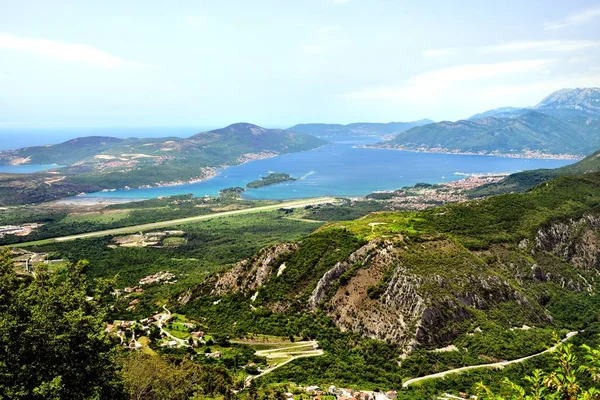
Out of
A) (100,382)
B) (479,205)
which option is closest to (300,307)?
(100,382)

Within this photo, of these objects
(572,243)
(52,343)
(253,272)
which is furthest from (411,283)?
(52,343)

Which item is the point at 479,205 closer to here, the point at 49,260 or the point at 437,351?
the point at 437,351

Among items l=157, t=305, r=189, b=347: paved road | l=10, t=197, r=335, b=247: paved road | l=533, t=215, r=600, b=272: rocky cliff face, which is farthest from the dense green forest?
l=10, t=197, r=335, b=247: paved road

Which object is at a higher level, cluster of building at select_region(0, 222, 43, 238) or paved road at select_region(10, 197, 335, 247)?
cluster of building at select_region(0, 222, 43, 238)

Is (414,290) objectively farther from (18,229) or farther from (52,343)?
(18,229)

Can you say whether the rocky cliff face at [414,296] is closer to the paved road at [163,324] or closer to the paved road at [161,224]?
the paved road at [163,324]

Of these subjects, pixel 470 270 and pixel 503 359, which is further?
pixel 470 270

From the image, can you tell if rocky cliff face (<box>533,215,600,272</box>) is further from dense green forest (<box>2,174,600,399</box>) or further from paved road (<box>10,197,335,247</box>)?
paved road (<box>10,197,335,247</box>)

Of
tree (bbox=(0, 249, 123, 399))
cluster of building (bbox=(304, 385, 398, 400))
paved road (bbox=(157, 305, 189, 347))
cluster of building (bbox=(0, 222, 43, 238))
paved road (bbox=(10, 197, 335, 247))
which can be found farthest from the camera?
cluster of building (bbox=(0, 222, 43, 238))
